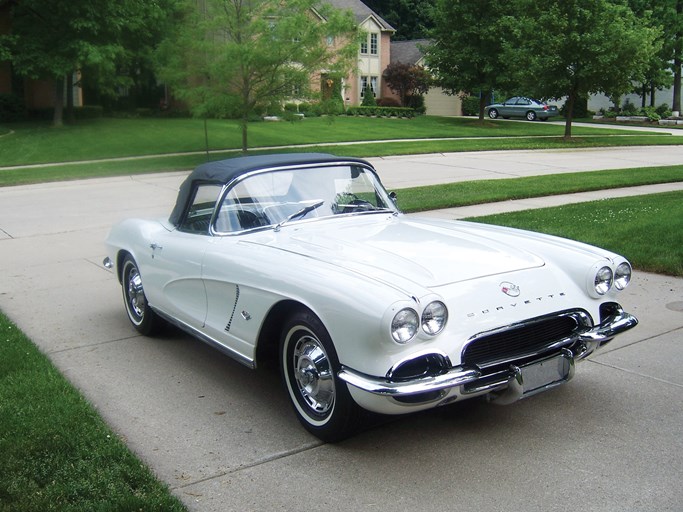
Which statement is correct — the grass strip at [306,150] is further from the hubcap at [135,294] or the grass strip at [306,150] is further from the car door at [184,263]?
the car door at [184,263]

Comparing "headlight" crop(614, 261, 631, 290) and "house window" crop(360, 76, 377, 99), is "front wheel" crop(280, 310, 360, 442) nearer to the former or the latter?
"headlight" crop(614, 261, 631, 290)

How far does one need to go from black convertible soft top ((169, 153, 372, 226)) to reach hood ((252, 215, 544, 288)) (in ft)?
1.74

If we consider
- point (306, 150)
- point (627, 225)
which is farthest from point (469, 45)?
point (627, 225)

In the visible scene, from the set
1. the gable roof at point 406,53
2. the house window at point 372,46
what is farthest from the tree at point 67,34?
the gable roof at point 406,53

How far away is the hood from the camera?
13.6 feet

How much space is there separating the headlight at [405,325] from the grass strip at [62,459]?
128cm

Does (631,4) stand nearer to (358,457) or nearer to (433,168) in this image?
(433,168)

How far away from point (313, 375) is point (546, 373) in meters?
1.28

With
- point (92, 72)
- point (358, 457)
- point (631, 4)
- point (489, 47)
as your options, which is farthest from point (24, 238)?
point (631, 4)

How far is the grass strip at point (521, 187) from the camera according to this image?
1237 cm

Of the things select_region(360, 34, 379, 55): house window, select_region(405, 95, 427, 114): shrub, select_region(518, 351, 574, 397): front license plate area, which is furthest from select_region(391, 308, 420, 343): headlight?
select_region(360, 34, 379, 55): house window

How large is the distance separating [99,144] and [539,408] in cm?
2433

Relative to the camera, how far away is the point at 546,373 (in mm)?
4051

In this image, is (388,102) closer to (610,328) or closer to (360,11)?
(360,11)
